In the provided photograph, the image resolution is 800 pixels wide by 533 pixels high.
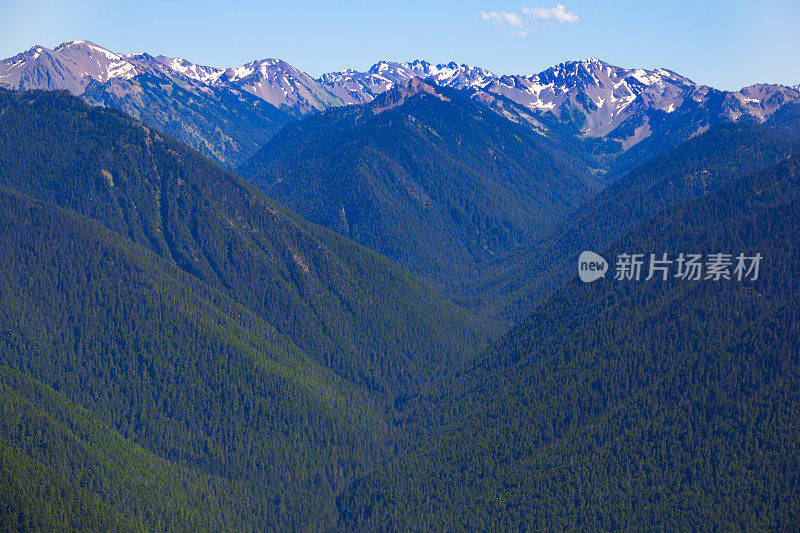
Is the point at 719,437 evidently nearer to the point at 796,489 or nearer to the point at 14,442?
the point at 796,489

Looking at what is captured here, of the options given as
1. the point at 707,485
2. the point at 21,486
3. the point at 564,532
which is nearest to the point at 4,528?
the point at 21,486

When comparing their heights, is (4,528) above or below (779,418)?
below

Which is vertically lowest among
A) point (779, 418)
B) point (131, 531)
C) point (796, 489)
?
point (131, 531)

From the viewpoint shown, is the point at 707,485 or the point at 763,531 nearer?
the point at 763,531

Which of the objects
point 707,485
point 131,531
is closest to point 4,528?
point 131,531

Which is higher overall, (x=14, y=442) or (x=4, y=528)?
(x=14, y=442)

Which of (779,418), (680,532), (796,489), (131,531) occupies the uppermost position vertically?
(779,418)

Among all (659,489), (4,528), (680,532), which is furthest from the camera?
(659,489)

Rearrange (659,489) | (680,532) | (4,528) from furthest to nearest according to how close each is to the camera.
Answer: (659,489) < (680,532) < (4,528)

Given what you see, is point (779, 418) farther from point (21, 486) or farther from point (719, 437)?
point (21, 486)
